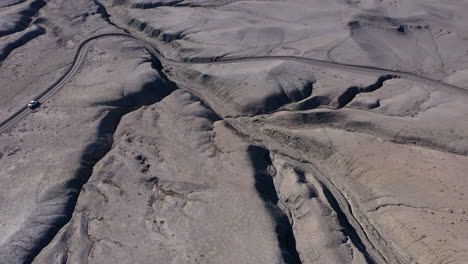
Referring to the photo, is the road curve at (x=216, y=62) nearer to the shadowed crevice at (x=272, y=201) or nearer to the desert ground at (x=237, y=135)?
the desert ground at (x=237, y=135)

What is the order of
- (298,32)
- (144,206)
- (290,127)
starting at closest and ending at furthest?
1. (144,206)
2. (290,127)
3. (298,32)

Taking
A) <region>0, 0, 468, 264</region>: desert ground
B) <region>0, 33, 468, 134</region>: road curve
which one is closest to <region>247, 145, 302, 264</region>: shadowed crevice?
<region>0, 0, 468, 264</region>: desert ground

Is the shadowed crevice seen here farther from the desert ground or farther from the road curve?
the road curve

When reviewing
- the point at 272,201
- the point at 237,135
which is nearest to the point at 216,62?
the point at 237,135

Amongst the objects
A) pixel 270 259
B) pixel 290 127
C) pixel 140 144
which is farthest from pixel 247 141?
pixel 270 259

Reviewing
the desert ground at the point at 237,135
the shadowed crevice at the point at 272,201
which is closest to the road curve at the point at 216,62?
the desert ground at the point at 237,135

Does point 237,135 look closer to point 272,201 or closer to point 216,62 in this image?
point 272,201

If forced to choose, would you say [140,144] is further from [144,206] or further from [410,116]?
[410,116]

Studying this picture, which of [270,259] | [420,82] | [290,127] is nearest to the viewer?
[270,259]
